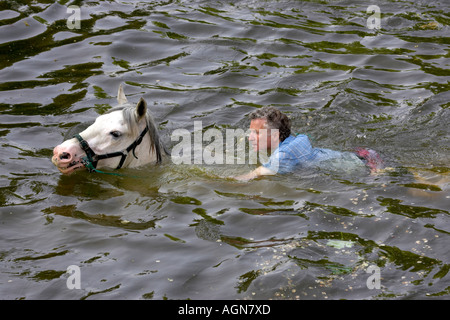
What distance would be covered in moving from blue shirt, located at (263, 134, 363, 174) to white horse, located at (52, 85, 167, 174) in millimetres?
1509

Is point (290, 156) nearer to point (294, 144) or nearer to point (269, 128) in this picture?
point (294, 144)

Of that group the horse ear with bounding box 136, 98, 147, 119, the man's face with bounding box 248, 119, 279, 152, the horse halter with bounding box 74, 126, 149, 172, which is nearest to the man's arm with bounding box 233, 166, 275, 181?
the man's face with bounding box 248, 119, 279, 152

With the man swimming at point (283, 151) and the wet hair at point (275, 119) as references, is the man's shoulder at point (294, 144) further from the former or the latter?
the wet hair at point (275, 119)

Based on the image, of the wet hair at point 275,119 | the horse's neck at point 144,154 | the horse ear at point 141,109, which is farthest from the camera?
the wet hair at point 275,119

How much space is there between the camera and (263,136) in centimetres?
822

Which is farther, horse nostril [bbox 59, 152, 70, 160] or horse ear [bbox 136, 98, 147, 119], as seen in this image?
horse ear [bbox 136, 98, 147, 119]

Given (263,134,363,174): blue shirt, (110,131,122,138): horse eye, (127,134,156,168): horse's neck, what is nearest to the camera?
(110,131,122,138): horse eye

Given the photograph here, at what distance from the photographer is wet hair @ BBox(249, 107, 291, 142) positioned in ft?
26.7

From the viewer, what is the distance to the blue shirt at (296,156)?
804 cm

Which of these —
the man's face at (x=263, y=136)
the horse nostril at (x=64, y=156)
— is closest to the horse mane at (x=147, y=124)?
the horse nostril at (x=64, y=156)

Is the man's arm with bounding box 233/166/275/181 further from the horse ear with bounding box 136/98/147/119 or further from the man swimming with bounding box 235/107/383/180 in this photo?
the horse ear with bounding box 136/98/147/119

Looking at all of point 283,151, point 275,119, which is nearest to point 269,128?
point 275,119

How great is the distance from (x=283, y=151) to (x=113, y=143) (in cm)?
208
